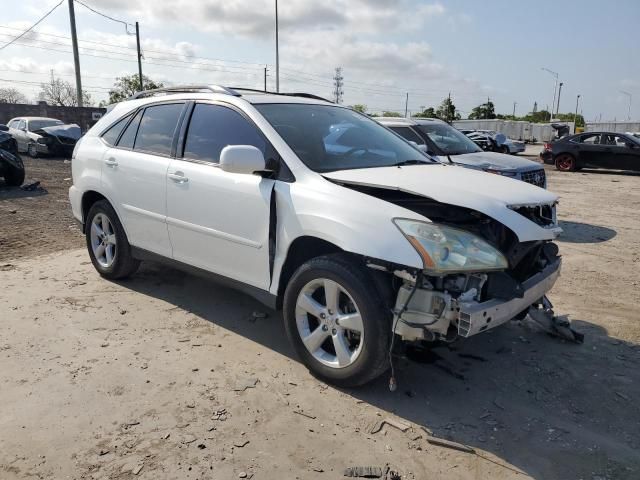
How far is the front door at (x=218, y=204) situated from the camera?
12.4 feet

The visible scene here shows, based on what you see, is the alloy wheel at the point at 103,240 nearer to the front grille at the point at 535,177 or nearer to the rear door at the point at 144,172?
the rear door at the point at 144,172

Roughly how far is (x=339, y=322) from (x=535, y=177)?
6.02m

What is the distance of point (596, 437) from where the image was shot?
2984 millimetres

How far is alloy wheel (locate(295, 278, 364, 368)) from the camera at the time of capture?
3.29 meters

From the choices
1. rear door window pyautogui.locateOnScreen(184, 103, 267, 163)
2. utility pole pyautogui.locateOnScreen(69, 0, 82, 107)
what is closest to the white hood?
rear door window pyautogui.locateOnScreen(184, 103, 267, 163)

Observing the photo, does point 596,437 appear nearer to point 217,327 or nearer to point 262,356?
point 262,356

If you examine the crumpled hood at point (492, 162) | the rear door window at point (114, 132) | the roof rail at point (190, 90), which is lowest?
the crumpled hood at point (492, 162)

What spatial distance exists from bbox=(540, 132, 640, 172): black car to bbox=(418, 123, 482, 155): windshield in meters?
12.3

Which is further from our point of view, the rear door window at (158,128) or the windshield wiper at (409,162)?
the rear door window at (158,128)

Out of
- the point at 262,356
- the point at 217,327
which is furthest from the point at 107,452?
the point at 217,327

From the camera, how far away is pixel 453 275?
3.10 meters

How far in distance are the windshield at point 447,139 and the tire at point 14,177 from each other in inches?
354

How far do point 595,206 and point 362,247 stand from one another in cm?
1010

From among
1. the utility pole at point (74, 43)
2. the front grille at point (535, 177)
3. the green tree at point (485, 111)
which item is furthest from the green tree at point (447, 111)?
the front grille at point (535, 177)
